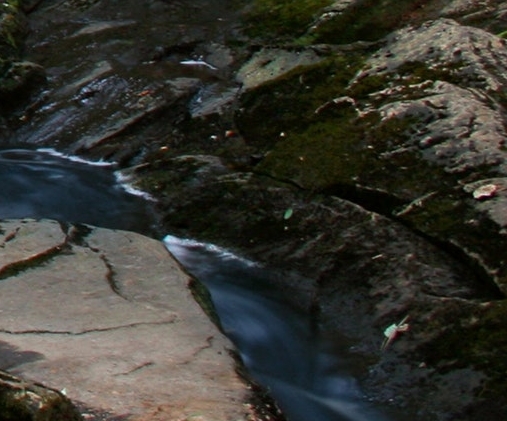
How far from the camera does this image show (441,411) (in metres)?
4.30

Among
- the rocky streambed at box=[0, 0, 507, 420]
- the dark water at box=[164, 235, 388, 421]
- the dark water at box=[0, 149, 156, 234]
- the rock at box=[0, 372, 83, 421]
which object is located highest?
the rock at box=[0, 372, 83, 421]

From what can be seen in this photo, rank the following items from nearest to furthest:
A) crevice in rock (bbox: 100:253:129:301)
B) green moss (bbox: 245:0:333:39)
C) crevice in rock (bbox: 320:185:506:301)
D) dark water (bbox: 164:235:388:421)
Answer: dark water (bbox: 164:235:388:421)
crevice in rock (bbox: 100:253:129:301)
crevice in rock (bbox: 320:185:506:301)
green moss (bbox: 245:0:333:39)

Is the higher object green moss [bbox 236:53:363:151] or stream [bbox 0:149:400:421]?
green moss [bbox 236:53:363:151]

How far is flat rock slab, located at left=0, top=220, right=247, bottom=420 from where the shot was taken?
3.51 meters

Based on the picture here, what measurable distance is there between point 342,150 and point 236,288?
1064 mm

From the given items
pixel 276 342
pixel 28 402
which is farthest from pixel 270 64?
pixel 28 402

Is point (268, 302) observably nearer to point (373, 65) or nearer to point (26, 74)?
point (373, 65)

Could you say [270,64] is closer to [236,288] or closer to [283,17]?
[283,17]

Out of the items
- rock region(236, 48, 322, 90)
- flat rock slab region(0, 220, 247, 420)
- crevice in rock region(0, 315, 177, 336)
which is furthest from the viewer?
rock region(236, 48, 322, 90)

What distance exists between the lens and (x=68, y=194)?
6.71 metres

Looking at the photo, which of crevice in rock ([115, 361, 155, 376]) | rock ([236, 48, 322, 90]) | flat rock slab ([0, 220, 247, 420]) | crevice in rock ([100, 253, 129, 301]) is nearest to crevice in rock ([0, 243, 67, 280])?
flat rock slab ([0, 220, 247, 420])

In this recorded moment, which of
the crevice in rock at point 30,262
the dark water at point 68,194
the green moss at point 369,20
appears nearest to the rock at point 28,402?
the crevice in rock at point 30,262

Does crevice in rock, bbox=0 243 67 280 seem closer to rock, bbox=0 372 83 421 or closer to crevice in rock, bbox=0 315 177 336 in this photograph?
crevice in rock, bbox=0 315 177 336

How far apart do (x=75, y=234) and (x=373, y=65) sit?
234 cm
